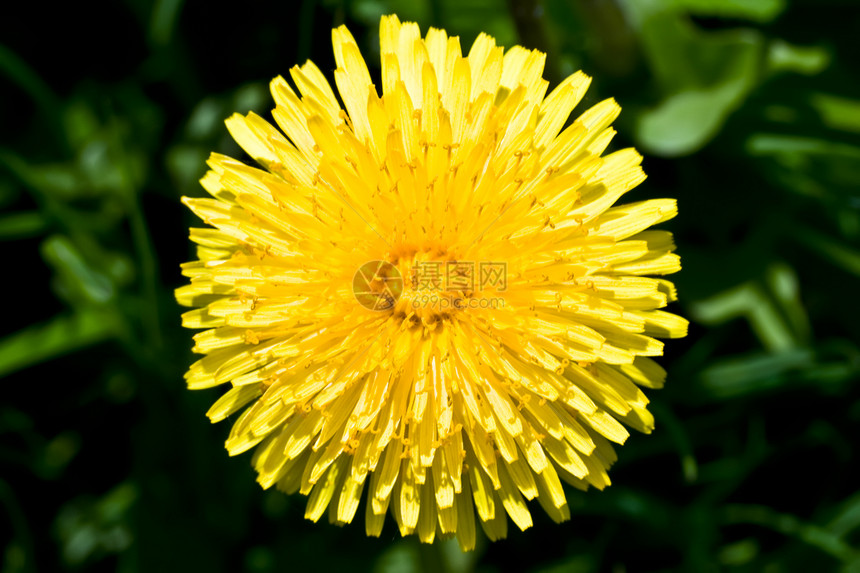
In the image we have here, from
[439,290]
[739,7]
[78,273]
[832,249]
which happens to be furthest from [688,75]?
[78,273]

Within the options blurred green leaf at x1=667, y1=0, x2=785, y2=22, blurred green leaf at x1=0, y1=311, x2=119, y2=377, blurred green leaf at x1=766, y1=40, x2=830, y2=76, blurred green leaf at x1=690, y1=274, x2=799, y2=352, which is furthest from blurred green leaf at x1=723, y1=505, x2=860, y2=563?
blurred green leaf at x1=0, y1=311, x2=119, y2=377

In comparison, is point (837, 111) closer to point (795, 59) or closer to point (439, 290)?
point (795, 59)

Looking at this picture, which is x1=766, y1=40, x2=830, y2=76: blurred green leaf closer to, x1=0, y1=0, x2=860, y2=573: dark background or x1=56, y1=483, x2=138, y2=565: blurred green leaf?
x1=0, y1=0, x2=860, y2=573: dark background

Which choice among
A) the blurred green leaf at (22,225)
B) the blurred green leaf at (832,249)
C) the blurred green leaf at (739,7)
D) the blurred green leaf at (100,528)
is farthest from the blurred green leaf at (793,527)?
the blurred green leaf at (22,225)

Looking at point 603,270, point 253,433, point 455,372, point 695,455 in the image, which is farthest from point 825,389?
point 253,433

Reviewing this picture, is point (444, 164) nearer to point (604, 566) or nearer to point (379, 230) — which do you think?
point (379, 230)
